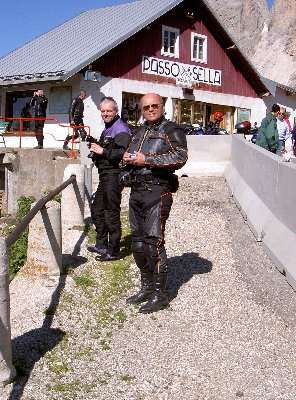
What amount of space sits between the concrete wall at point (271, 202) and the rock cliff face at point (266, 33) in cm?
5553

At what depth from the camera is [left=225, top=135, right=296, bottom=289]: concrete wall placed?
653 cm

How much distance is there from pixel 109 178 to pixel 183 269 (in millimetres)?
1513

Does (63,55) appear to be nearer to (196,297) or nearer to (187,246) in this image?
(187,246)

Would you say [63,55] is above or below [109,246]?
above

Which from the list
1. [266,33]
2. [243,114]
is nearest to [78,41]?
[243,114]

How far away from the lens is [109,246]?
7.06m

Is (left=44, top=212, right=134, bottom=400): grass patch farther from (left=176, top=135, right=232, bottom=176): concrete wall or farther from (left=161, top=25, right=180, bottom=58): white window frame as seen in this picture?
(left=161, top=25, right=180, bottom=58): white window frame

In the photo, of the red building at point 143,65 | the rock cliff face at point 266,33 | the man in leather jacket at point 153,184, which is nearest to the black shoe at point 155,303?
the man in leather jacket at point 153,184

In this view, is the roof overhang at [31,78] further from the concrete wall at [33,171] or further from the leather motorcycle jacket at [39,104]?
the concrete wall at [33,171]

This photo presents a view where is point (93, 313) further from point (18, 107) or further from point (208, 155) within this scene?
point (18, 107)

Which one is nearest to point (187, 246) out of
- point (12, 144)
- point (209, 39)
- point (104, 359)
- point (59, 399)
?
point (104, 359)

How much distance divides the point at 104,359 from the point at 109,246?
2.70 meters

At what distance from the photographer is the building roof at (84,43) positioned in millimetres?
20770

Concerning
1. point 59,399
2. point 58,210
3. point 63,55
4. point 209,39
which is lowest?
point 59,399
